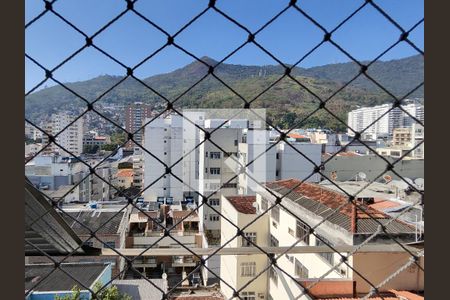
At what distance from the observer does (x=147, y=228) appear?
9.11 m

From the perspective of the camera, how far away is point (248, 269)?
5.00 m

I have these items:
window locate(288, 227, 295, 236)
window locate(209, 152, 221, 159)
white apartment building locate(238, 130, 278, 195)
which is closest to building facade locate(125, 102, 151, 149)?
window locate(288, 227, 295, 236)

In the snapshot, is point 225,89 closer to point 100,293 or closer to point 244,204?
point 100,293

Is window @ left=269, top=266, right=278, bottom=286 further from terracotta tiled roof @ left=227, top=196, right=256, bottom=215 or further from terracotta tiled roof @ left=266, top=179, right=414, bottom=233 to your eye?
terracotta tiled roof @ left=227, top=196, right=256, bottom=215

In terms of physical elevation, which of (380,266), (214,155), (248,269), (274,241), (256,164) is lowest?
(248,269)

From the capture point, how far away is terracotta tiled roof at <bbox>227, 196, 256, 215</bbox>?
6014 millimetres

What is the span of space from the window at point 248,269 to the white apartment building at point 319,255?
1 centimetres

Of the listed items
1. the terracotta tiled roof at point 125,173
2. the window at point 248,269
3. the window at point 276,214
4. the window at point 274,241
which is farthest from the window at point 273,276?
the terracotta tiled roof at point 125,173

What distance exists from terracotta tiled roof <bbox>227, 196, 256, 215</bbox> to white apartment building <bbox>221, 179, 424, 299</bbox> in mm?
19

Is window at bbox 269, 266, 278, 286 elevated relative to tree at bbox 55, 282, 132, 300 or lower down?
lower down

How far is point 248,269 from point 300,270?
1064 millimetres

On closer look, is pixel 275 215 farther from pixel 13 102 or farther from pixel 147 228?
pixel 13 102

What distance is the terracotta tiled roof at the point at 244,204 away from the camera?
601 centimetres

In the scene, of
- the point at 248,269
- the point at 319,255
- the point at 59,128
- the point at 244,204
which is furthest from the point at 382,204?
the point at 59,128
